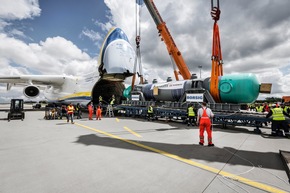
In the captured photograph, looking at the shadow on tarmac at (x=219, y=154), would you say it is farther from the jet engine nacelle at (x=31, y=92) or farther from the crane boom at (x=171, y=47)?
the jet engine nacelle at (x=31, y=92)

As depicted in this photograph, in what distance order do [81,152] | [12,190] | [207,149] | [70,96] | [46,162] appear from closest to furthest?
[12,190] < [46,162] < [81,152] < [207,149] < [70,96]

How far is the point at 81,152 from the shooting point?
4980mm

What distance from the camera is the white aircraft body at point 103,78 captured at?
1627 cm

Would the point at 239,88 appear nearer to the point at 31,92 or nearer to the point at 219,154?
the point at 219,154

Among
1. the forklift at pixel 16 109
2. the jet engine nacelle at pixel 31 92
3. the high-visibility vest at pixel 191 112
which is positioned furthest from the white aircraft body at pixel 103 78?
the high-visibility vest at pixel 191 112

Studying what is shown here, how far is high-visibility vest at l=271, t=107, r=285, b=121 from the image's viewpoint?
7.91 meters

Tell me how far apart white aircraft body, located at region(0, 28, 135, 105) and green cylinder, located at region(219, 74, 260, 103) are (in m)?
9.81

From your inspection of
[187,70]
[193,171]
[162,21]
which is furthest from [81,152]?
[162,21]

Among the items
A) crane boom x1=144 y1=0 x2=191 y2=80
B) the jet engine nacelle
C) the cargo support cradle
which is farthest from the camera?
the jet engine nacelle

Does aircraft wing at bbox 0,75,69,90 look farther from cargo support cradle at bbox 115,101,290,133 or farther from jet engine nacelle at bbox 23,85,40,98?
cargo support cradle at bbox 115,101,290,133

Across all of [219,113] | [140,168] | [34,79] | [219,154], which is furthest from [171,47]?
[34,79]

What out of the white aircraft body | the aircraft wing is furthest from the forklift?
the aircraft wing

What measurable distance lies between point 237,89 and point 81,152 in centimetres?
933

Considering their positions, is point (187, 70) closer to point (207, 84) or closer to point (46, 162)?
point (207, 84)
